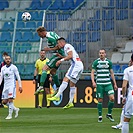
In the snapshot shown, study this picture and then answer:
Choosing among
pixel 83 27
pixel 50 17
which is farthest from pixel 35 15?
pixel 83 27

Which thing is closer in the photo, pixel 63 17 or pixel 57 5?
pixel 63 17

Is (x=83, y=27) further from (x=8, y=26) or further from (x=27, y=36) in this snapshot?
A: (x=8, y=26)

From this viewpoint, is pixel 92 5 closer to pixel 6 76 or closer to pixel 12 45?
pixel 12 45

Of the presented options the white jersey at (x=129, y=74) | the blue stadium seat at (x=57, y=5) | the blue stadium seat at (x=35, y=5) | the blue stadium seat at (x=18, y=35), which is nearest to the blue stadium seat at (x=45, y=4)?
the blue stadium seat at (x=35, y=5)

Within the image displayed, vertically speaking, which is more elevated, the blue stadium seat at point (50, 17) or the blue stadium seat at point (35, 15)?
the blue stadium seat at point (35, 15)

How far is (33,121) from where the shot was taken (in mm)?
17984

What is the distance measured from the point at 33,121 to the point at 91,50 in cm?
1047

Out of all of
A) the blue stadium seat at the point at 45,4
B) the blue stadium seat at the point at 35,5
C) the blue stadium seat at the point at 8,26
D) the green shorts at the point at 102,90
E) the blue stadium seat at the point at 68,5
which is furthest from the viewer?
the blue stadium seat at the point at 35,5

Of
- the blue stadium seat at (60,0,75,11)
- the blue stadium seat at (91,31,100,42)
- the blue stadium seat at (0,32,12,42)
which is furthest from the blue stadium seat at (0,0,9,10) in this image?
the blue stadium seat at (91,31,100,42)

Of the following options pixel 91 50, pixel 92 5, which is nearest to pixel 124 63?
pixel 91 50

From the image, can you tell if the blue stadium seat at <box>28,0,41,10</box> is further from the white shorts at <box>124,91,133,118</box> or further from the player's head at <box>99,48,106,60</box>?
the white shorts at <box>124,91,133,118</box>

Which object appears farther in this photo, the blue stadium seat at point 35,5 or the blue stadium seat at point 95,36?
the blue stadium seat at point 35,5

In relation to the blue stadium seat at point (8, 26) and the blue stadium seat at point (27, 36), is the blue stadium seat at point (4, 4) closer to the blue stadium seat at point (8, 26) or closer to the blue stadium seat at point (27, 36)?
the blue stadium seat at point (8, 26)

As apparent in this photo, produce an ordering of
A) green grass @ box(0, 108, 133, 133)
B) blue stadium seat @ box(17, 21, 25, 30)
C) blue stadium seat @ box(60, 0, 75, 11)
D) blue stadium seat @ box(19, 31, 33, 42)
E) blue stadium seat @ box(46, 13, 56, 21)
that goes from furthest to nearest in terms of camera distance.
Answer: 1. blue stadium seat @ box(60, 0, 75, 11)
2. blue stadium seat @ box(17, 21, 25, 30)
3. blue stadium seat @ box(19, 31, 33, 42)
4. blue stadium seat @ box(46, 13, 56, 21)
5. green grass @ box(0, 108, 133, 133)
